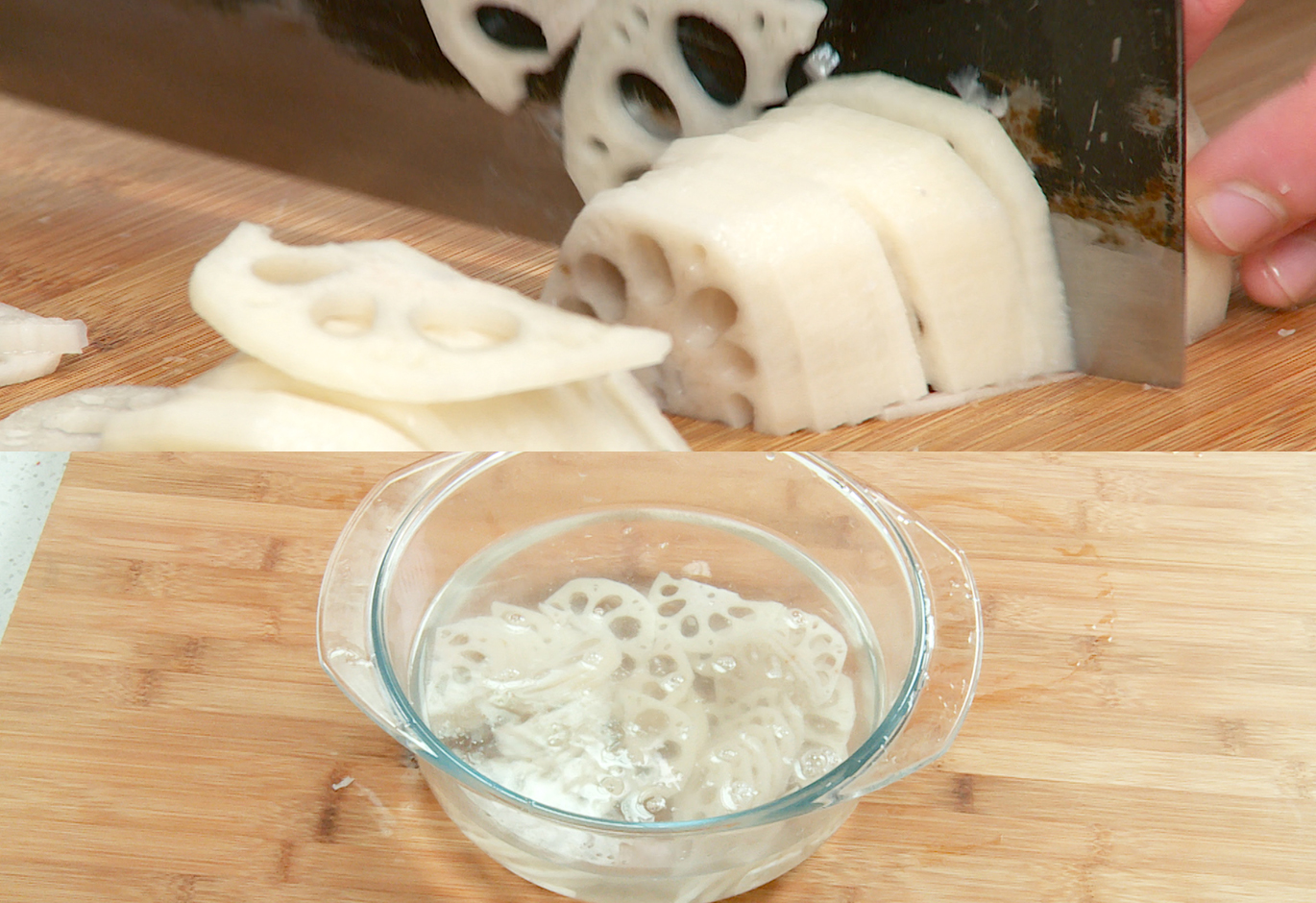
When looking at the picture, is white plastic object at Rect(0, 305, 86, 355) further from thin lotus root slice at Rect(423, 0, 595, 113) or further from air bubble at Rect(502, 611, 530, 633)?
air bubble at Rect(502, 611, 530, 633)

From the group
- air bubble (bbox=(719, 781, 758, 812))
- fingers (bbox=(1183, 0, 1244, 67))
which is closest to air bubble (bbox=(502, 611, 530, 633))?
air bubble (bbox=(719, 781, 758, 812))

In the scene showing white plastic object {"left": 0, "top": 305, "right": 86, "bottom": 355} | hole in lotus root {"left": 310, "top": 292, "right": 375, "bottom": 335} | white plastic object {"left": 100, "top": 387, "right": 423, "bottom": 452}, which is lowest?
white plastic object {"left": 0, "top": 305, "right": 86, "bottom": 355}

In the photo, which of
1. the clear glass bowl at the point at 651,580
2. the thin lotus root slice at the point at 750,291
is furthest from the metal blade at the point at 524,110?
the clear glass bowl at the point at 651,580

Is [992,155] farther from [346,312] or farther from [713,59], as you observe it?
[346,312]

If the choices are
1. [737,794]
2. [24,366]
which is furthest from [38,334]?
[737,794]

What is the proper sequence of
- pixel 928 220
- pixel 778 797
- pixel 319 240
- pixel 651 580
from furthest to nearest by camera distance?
pixel 319 240 → pixel 928 220 → pixel 651 580 → pixel 778 797
